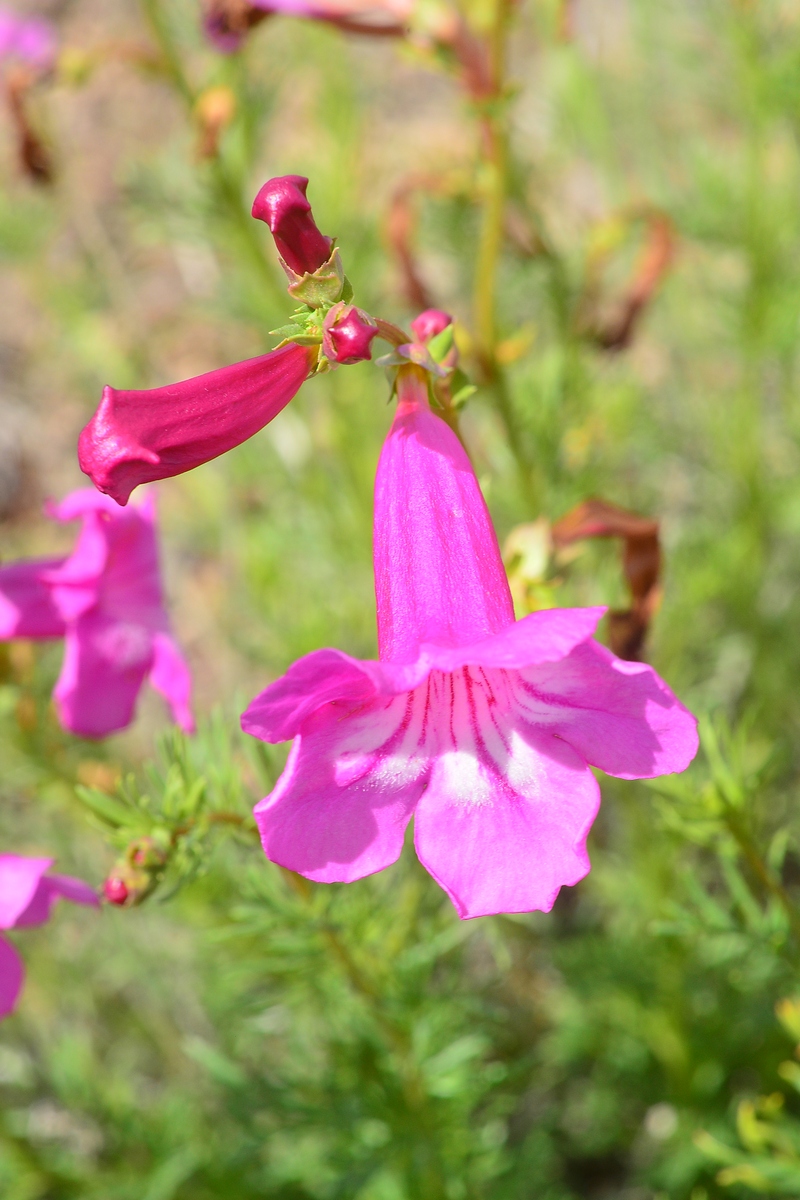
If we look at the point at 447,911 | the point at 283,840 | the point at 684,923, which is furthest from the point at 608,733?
the point at 447,911

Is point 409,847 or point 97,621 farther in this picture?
point 409,847

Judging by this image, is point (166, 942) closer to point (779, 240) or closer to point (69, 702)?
point (69, 702)

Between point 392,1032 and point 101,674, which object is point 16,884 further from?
point 392,1032

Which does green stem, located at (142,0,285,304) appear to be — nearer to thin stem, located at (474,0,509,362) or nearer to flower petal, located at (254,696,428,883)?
thin stem, located at (474,0,509,362)

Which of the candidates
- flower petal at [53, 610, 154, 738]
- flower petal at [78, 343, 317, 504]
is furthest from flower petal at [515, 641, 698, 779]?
flower petal at [53, 610, 154, 738]

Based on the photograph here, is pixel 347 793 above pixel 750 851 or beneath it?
above

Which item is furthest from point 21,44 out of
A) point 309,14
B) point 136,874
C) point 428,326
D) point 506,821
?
point 506,821
